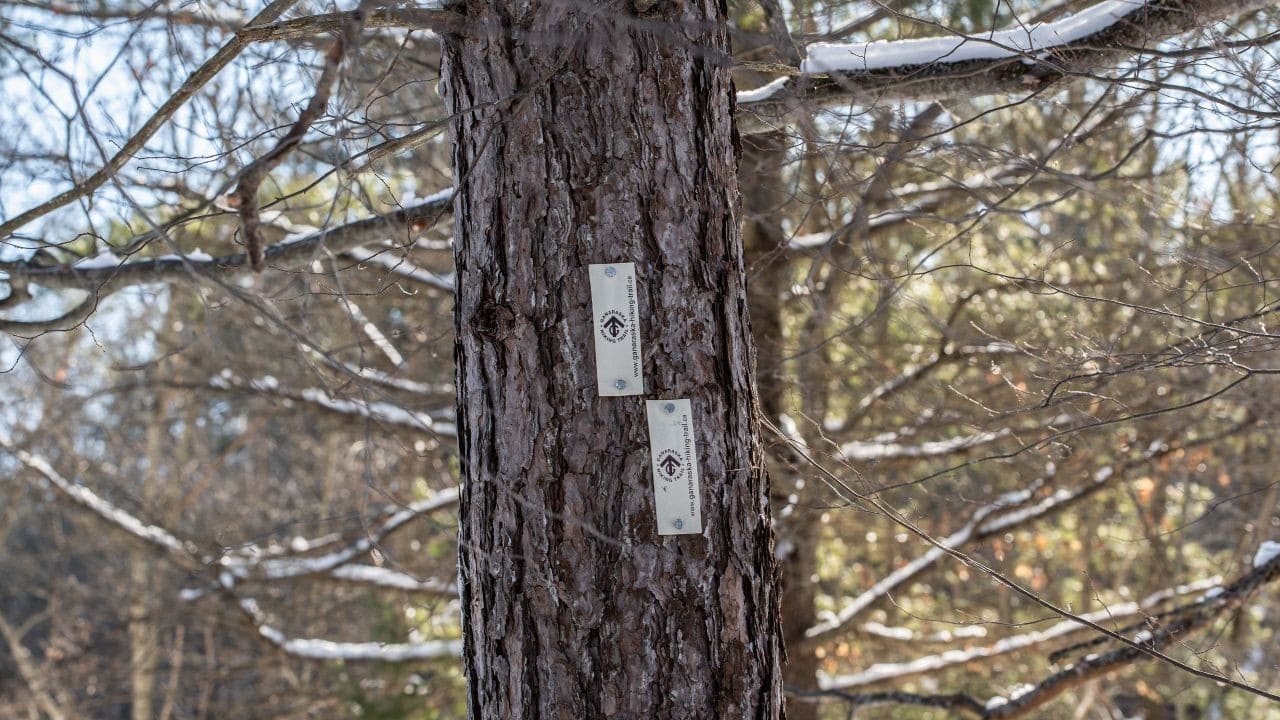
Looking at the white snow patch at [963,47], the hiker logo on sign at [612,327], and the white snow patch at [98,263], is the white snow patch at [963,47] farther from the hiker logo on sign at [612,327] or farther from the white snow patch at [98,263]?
the white snow patch at [98,263]

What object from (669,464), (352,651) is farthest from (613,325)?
(352,651)

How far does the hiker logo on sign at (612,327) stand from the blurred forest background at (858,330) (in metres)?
0.31

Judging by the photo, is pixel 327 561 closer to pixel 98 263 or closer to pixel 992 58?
pixel 98 263

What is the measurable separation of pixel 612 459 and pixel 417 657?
4190mm

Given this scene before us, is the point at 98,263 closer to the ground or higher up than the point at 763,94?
closer to the ground

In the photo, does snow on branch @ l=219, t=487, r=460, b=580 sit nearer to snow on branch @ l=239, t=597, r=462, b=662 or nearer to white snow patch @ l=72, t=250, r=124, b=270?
snow on branch @ l=239, t=597, r=462, b=662

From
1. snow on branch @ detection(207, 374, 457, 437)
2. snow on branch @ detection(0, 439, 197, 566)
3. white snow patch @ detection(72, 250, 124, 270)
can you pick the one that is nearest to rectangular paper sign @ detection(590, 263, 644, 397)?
white snow patch @ detection(72, 250, 124, 270)

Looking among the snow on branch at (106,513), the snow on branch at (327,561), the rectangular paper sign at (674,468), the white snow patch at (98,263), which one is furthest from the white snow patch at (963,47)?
the snow on branch at (106,513)

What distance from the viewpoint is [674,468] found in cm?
160

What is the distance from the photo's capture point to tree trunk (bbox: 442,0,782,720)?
5.12 ft

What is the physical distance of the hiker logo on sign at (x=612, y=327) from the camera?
161 centimetres

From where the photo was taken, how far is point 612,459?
159cm

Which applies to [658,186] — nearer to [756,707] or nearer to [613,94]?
[613,94]

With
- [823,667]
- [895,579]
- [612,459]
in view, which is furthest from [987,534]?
[612,459]
